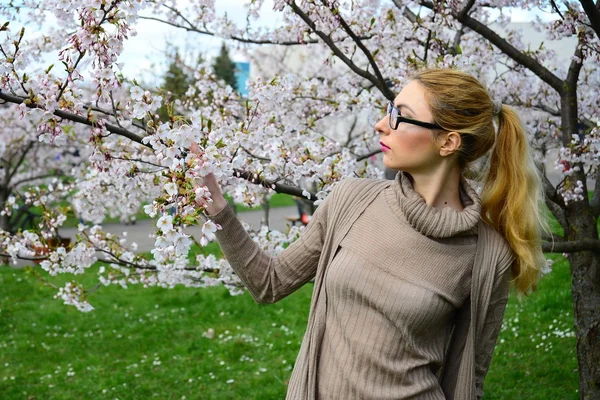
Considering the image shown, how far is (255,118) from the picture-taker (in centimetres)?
351

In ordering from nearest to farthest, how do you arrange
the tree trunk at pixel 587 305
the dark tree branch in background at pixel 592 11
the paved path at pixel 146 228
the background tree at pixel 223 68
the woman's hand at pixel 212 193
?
the woman's hand at pixel 212 193
the dark tree branch in background at pixel 592 11
the tree trunk at pixel 587 305
the paved path at pixel 146 228
the background tree at pixel 223 68

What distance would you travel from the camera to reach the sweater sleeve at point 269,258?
1.70 metres

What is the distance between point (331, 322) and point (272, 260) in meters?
0.23

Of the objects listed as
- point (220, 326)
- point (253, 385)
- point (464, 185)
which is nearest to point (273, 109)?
point (253, 385)

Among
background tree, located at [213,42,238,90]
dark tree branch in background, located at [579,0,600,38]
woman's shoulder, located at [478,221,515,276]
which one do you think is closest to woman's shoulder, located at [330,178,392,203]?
woman's shoulder, located at [478,221,515,276]

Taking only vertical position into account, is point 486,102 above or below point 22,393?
below

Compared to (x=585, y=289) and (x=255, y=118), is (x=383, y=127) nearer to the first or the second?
(x=255, y=118)

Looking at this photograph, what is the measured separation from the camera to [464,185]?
1913 mm

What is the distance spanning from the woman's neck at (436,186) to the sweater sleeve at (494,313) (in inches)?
8.4

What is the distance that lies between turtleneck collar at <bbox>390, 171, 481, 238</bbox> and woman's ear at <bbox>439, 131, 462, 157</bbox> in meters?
0.14

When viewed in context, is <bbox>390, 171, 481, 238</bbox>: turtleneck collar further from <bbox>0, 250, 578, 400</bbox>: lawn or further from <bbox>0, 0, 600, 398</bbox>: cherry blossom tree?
<bbox>0, 250, 578, 400</bbox>: lawn

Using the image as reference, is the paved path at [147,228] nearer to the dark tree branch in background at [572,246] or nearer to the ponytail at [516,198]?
the dark tree branch in background at [572,246]

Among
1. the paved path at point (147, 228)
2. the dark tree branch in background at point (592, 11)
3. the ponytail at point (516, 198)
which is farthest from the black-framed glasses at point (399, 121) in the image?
the paved path at point (147, 228)

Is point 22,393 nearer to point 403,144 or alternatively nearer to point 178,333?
point 178,333
